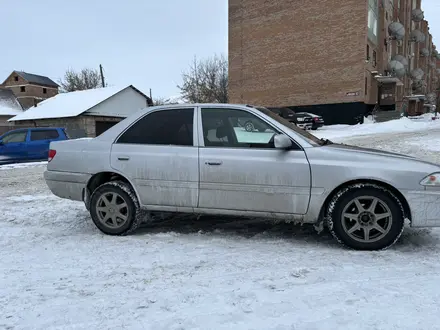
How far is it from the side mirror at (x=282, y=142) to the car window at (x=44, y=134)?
1316 cm

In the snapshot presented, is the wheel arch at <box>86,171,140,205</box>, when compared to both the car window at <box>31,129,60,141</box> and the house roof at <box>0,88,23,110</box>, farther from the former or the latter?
the house roof at <box>0,88,23,110</box>

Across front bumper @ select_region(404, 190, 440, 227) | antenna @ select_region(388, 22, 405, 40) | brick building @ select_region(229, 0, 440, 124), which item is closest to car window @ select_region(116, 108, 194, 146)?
front bumper @ select_region(404, 190, 440, 227)

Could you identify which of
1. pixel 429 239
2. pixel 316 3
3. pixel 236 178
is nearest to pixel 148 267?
pixel 236 178

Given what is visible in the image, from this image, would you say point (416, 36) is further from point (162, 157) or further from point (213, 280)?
point (213, 280)

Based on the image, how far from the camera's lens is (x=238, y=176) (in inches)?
161

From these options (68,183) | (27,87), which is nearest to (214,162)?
(68,183)

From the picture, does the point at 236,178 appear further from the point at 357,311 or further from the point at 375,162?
the point at 357,311

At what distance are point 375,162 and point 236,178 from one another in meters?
1.49

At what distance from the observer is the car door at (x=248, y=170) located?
397cm

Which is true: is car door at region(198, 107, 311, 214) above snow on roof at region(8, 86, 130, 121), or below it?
below

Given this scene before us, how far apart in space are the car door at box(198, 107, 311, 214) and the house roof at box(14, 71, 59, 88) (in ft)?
221

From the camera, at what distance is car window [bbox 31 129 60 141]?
14.7m

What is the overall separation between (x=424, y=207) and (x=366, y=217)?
579mm

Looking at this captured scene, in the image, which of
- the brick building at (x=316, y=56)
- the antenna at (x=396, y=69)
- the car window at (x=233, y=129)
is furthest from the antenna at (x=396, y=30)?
the car window at (x=233, y=129)
